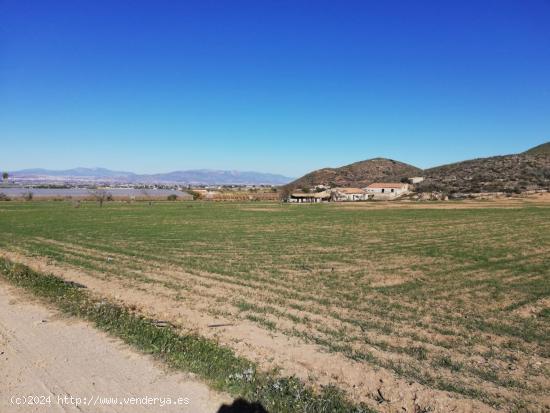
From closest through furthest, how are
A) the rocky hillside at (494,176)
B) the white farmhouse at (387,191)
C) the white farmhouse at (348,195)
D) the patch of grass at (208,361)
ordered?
the patch of grass at (208,361), the rocky hillside at (494,176), the white farmhouse at (348,195), the white farmhouse at (387,191)

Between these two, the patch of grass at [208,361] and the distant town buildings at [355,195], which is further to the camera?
the distant town buildings at [355,195]

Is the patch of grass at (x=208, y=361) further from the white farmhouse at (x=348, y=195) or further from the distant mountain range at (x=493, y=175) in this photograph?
the distant mountain range at (x=493, y=175)

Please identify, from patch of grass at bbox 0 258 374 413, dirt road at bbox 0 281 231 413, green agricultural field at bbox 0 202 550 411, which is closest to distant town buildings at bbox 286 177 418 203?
green agricultural field at bbox 0 202 550 411

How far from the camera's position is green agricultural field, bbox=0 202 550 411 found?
27.2 feet

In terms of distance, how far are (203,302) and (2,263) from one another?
1164 centimetres

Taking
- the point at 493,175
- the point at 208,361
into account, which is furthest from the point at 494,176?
the point at 208,361

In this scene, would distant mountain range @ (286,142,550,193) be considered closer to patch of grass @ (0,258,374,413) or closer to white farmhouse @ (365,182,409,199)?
white farmhouse @ (365,182,409,199)

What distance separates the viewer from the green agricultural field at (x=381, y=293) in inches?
→ 326

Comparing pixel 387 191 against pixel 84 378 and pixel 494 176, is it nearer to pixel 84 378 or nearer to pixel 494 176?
pixel 494 176

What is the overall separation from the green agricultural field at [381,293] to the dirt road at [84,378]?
253 centimetres

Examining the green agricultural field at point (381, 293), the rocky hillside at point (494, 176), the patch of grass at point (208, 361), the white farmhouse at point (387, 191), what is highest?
the rocky hillside at point (494, 176)

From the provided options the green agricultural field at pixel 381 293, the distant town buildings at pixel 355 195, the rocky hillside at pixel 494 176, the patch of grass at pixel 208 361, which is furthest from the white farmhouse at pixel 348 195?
the patch of grass at pixel 208 361

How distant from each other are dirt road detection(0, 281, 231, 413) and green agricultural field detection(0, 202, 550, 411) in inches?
99.7

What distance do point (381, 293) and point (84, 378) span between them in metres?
9.88
